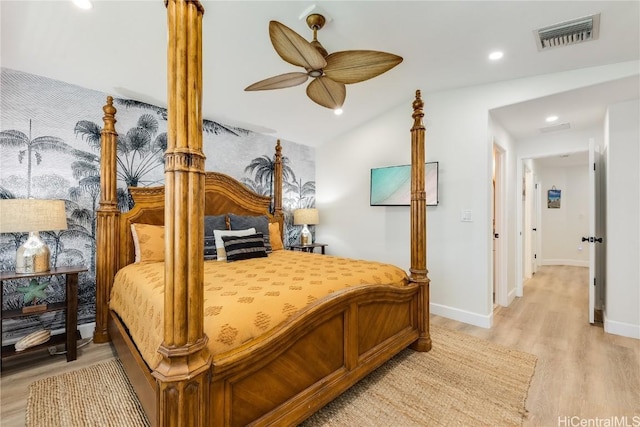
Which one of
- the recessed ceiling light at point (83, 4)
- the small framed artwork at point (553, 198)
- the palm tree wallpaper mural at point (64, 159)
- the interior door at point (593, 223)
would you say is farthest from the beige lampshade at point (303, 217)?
the small framed artwork at point (553, 198)

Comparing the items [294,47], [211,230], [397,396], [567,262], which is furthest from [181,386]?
[567,262]

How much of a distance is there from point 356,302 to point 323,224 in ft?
10.0

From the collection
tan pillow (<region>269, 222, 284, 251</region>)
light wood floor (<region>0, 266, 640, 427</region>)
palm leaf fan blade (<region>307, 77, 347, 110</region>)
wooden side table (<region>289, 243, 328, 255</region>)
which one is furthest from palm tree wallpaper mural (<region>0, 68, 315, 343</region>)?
wooden side table (<region>289, 243, 328, 255</region>)

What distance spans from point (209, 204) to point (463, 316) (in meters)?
3.22

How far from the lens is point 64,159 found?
8.71ft

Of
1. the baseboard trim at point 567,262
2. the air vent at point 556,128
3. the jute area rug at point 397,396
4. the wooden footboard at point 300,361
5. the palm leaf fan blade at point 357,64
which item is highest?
the air vent at point 556,128

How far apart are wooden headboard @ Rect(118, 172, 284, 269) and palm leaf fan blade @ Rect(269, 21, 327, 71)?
6.57 feet

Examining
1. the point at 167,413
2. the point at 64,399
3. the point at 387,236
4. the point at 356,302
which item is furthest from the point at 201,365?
the point at 387,236

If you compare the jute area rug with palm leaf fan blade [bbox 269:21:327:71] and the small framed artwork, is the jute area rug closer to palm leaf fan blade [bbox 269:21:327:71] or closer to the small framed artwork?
palm leaf fan blade [bbox 269:21:327:71]

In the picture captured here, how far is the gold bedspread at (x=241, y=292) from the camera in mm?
1377

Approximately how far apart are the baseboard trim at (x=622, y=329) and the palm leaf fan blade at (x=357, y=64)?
3388mm

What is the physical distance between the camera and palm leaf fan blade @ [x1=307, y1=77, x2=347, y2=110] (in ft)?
7.40

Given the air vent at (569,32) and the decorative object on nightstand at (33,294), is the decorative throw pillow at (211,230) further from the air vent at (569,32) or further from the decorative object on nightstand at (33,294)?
the air vent at (569,32)

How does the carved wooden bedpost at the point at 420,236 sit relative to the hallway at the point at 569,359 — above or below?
above
